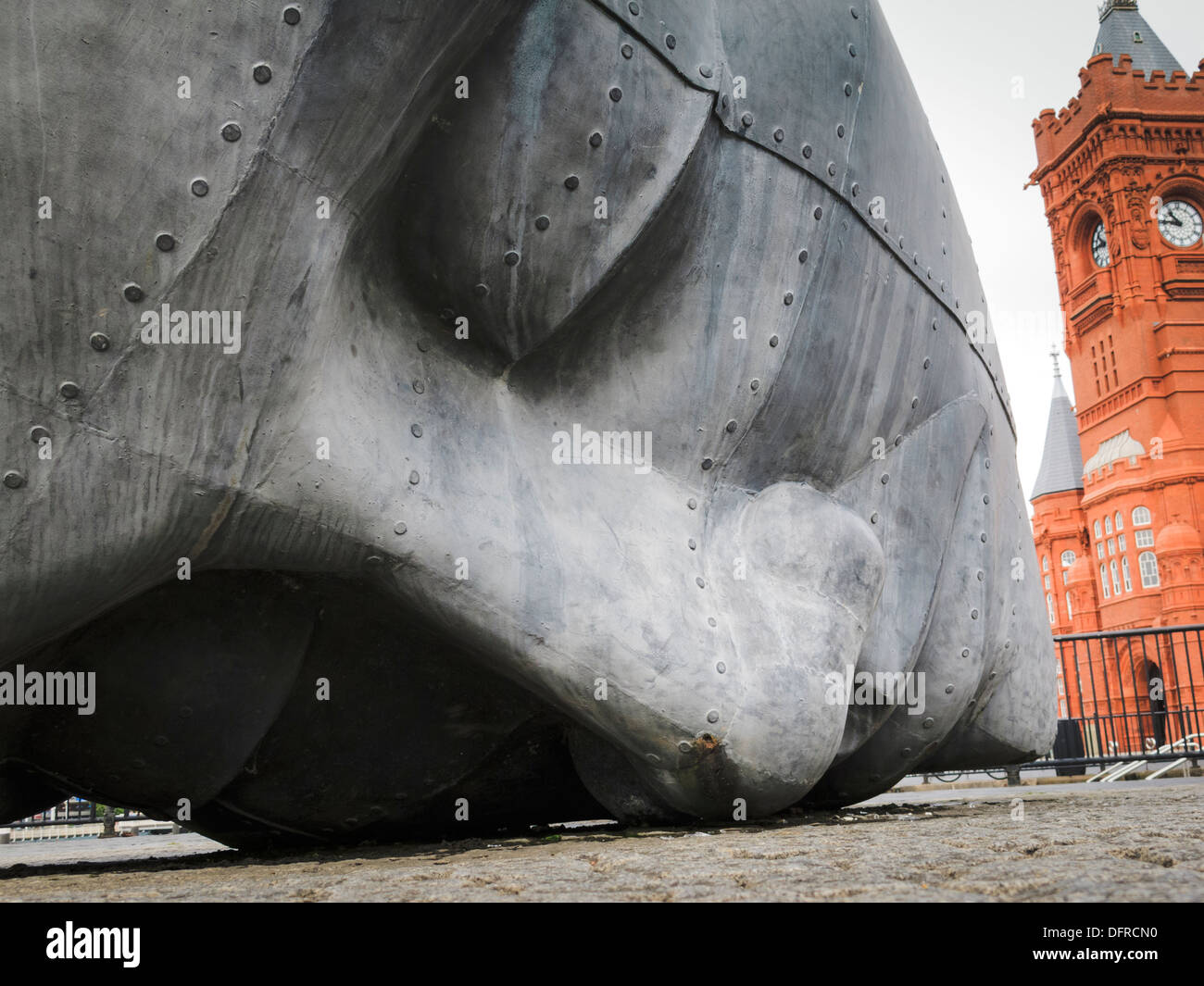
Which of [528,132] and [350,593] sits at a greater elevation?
[528,132]

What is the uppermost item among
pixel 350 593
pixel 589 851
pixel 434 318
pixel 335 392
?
pixel 434 318

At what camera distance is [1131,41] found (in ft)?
166

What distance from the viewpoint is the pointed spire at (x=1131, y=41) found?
163 feet

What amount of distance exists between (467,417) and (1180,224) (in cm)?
5273

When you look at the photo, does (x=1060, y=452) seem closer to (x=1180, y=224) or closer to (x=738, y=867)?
(x=1180, y=224)

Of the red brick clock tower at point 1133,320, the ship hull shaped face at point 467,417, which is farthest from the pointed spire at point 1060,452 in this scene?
the ship hull shaped face at point 467,417

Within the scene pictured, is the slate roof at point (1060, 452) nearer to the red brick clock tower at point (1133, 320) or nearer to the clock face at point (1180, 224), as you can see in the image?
the red brick clock tower at point (1133, 320)

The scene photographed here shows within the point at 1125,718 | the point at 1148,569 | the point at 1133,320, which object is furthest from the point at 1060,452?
the point at 1125,718

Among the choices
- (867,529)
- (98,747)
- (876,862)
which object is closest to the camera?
(876,862)

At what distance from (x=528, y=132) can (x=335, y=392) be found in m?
0.88

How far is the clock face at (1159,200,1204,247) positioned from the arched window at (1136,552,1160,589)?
43.0 ft

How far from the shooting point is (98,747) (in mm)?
3014
